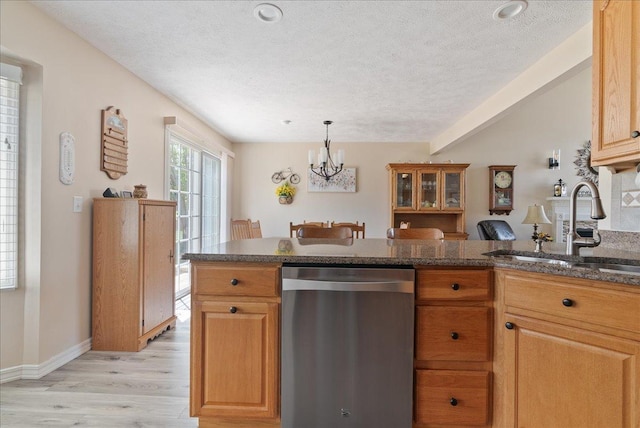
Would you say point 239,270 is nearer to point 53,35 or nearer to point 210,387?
point 210,387

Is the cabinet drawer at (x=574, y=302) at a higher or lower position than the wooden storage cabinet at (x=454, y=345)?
higher

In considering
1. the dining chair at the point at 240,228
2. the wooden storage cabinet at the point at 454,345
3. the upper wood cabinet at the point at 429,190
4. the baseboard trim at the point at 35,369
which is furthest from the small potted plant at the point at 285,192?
the wooden storage cabinet at the point at 454,345

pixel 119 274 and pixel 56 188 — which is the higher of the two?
pixel 56 188

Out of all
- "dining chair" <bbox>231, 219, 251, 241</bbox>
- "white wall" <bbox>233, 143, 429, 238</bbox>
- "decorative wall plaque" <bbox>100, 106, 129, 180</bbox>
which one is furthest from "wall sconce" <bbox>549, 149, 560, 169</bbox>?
"decorative wall plaque" <bbox>100, 106, 129, 180</bbox>

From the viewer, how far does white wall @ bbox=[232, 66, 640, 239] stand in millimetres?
5293

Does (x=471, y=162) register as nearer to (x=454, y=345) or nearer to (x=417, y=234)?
(x=417, y=234)

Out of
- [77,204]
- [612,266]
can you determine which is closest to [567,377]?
[612,266]

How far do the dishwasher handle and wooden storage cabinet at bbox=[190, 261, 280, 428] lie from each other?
124 millimetres

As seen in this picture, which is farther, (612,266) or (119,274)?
(119,274)

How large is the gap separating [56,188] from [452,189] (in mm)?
4858

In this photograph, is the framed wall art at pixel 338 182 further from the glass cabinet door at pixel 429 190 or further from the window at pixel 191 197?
the window at pixel 191 197

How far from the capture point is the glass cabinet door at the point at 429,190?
502cm

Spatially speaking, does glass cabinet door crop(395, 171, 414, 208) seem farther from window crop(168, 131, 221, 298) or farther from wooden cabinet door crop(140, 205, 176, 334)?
wooden cabinet door crop(140, 205, 176, 334)

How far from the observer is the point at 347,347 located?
139 cm
